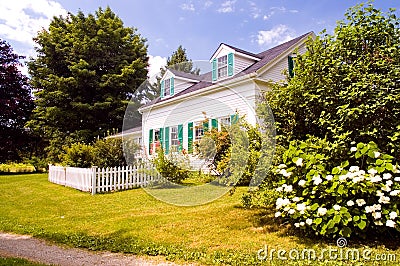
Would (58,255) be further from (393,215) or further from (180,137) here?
(180,137)

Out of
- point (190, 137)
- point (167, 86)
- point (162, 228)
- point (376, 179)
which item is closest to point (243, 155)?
point (162, 228)

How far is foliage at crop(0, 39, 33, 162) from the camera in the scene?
20406 millimetres

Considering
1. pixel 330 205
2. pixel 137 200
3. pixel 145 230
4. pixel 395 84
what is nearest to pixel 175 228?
pixel 145 230

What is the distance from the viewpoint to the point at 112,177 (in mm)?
9984

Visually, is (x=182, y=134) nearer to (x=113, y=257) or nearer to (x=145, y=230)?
(x=145, y=230)

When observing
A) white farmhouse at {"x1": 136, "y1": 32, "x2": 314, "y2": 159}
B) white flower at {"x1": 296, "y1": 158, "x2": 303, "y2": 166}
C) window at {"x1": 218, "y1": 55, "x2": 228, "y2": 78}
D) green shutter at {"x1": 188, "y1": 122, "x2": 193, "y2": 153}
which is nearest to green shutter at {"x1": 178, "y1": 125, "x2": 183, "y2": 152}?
white farmhouse at {"x1": 136, "y1": 32, "x2": 314, "y2": 159}

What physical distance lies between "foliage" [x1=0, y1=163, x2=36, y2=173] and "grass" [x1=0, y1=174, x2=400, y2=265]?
14182 mm

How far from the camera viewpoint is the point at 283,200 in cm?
430

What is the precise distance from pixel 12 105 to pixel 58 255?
20102mm

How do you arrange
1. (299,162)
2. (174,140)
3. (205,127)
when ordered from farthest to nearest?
(174,140) → (205,127) → (299,162)

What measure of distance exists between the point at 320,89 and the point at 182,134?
7014mm

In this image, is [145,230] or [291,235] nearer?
[291,235]

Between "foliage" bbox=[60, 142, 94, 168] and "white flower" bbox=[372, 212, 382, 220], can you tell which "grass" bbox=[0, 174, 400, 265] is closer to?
"white flower" bbox=[372, 212, 382, 220]

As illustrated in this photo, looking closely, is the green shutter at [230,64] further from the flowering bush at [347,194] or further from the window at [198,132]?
the flowering bush at [347,194]
